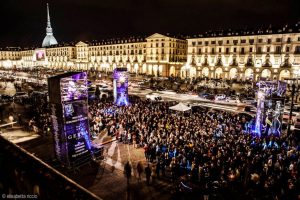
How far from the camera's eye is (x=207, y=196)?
30.9ft

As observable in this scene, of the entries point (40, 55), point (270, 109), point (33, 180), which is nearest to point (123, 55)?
point (40, 55)

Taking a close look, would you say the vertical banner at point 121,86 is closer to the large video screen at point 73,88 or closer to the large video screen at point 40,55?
the large video screen at point 73,88

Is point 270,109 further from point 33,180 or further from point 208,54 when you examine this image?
point 208,54

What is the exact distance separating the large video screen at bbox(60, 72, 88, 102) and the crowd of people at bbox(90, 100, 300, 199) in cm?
498

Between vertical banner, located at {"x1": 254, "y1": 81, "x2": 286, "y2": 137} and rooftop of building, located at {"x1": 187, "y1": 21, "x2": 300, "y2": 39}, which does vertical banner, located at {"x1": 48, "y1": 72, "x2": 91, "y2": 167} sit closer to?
vertical banner, located at {"x1": 254, "y1": 81, "x2": 286, "y2": 137}

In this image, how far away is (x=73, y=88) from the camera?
41.6ft

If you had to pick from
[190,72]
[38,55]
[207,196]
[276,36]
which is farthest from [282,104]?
[38,55]

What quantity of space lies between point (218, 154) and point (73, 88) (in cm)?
851

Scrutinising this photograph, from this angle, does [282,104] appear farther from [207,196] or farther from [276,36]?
[276,36]

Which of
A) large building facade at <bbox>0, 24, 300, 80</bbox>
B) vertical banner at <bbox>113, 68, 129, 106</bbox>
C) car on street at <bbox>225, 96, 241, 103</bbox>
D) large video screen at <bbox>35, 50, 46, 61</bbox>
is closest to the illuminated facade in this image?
large building facade at <bbox>0, 24, 300, 80</bbox>

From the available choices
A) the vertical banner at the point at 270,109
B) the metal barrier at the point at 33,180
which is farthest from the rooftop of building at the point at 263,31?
the metal barrier at the point at 33,180

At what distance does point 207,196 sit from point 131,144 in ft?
27.4

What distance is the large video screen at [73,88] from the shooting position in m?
12.3

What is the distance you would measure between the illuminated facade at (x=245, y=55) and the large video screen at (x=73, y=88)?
49.9 metres
